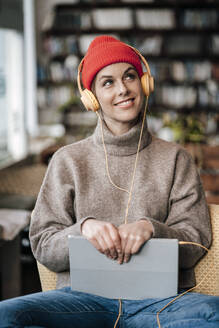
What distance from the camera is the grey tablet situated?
1158mm

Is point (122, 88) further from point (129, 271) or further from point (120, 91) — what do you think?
point (129, 271)

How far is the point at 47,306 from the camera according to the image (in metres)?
1.21

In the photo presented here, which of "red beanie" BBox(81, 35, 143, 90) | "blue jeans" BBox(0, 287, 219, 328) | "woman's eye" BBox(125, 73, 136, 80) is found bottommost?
"blue jeans" BBox(0, 287, 219, 328)

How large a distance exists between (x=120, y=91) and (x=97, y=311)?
2.29ft

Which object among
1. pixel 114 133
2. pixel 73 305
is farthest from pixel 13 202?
pixel 73 305

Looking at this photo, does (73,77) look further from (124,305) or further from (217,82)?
(124,305)

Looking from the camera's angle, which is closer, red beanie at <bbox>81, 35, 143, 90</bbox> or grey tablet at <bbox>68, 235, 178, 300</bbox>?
grey tablet at <bbox>68, 235, 178, 300</bbox>

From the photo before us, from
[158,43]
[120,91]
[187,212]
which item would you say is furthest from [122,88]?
[158,43]

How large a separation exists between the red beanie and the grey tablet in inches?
23.6

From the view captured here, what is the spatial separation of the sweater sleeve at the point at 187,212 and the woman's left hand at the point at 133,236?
0.08 metres

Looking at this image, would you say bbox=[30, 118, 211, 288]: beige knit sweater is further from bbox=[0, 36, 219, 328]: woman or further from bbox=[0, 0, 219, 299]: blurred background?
bbox=[0, 0, 219, 299]: blurred background

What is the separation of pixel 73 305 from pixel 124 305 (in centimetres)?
15

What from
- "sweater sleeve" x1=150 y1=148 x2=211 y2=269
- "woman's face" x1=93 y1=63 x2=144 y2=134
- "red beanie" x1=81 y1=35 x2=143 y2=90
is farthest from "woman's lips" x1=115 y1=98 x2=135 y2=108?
"sweater sleeve" x1=150 y1=148 x2=211 y2=269

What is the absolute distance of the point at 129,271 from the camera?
1.20 meters
